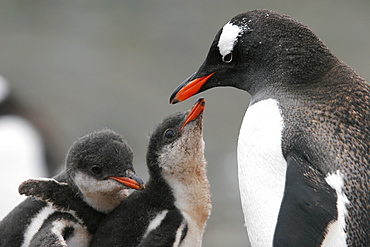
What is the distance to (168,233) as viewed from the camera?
2.14m

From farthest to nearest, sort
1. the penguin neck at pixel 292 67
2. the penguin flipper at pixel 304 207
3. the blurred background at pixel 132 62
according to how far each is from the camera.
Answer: the blurred background at pixel 132 62 < the penguin neck at pixel 292 67 < the penguin flipper at pixel 304 207

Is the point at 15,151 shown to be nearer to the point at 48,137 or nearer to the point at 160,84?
the point at 48,137

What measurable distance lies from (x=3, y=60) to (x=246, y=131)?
254 inches

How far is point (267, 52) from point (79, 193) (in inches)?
28.8

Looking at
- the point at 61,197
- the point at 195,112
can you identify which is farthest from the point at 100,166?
the point at 195,112

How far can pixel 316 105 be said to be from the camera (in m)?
1.92

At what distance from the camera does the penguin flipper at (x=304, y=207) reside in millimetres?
1743

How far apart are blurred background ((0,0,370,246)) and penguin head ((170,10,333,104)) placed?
3.27m

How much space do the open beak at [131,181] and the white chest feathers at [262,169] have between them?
0.32 m

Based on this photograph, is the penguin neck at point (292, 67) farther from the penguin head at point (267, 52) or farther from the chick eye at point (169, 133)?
the chick eye at point (169, 133)

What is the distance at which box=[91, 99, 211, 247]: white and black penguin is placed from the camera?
215 centimetres

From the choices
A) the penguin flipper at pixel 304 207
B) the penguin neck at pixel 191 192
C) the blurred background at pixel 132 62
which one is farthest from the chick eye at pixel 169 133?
the blurred background at pixel 132 62

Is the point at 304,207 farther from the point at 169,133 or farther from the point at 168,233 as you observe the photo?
the point at 169,133

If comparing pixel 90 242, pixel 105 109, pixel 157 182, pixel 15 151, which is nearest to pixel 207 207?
pixel 157 182
